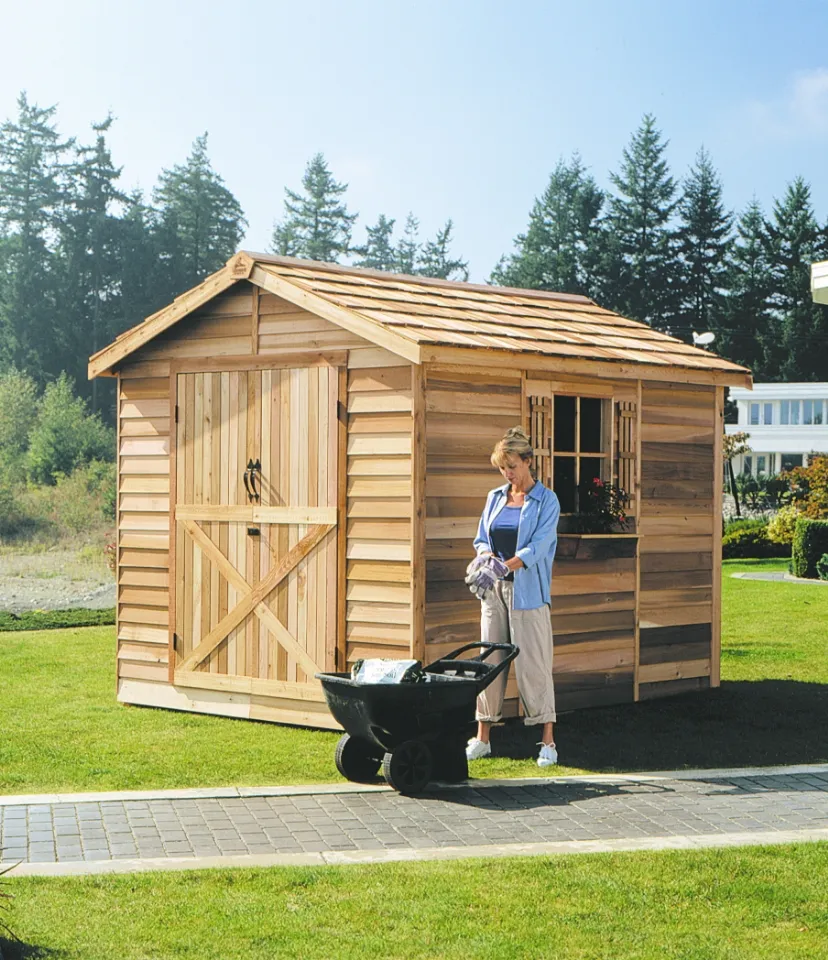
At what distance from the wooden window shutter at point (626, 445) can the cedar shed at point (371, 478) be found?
2 centimetres

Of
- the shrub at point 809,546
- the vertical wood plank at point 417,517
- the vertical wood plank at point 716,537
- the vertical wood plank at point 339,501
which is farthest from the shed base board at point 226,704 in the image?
the shrub at point 809,546

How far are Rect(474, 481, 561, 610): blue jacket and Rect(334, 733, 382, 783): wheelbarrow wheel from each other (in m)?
1.34

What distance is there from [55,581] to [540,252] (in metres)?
41.3

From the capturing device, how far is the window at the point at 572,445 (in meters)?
10.2

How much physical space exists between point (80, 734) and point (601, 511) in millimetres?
4013

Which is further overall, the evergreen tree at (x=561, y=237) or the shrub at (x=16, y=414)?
the evergreen tree at (x=561, y=237)

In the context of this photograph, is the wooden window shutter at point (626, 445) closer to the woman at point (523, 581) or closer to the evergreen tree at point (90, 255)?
the woman at point (523, 581)

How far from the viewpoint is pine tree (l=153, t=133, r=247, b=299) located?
63406 millimetres

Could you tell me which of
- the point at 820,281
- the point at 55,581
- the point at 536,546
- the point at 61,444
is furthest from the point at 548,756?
the point at 61,444

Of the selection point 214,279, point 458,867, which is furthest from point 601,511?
point 458,867

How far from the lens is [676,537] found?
11.2 m

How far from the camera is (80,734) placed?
31.4ft

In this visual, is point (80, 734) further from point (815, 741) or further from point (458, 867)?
point (815, 741)

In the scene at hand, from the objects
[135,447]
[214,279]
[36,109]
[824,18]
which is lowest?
[135,447]
